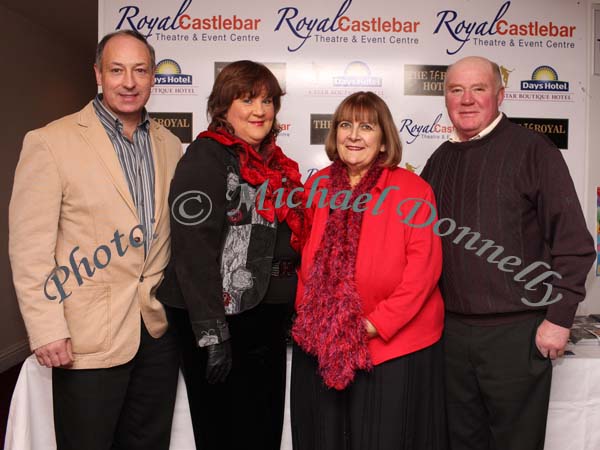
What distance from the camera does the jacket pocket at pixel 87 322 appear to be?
1.50m

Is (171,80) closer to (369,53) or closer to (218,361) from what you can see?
(369,53)

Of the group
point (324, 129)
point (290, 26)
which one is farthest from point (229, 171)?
point (290, 26)

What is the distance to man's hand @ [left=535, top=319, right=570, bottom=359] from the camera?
1553mm

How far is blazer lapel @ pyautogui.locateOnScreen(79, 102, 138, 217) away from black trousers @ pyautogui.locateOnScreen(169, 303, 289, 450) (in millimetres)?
411

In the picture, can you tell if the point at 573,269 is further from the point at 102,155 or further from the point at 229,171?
the point at 102,155

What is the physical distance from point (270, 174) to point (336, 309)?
0.47 meters

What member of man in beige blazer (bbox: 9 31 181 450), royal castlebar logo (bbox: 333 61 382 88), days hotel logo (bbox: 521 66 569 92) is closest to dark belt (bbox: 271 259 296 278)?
man in beige blazer (bbox: 9 31 181 450)

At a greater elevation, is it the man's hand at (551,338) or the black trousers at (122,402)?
the man's hand at (551,338)

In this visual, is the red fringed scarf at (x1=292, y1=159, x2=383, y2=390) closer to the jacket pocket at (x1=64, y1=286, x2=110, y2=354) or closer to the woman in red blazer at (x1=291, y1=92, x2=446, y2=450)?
the woman in red blazer at (x1=291, y1=92, x2=446, y2=450)

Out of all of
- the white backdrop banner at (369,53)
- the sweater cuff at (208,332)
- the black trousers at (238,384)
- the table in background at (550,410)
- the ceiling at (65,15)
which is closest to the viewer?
the sweater cuff at (208,332)

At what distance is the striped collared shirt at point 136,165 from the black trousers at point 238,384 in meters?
0.32

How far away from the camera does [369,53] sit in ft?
9.10

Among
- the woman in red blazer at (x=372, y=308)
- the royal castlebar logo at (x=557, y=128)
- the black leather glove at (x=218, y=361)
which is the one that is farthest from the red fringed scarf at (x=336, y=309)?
the royal castlebar logo at (x=557, y=128)

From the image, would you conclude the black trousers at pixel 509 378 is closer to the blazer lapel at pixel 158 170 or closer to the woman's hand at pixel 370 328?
the woman's hand at pixel 370 328
